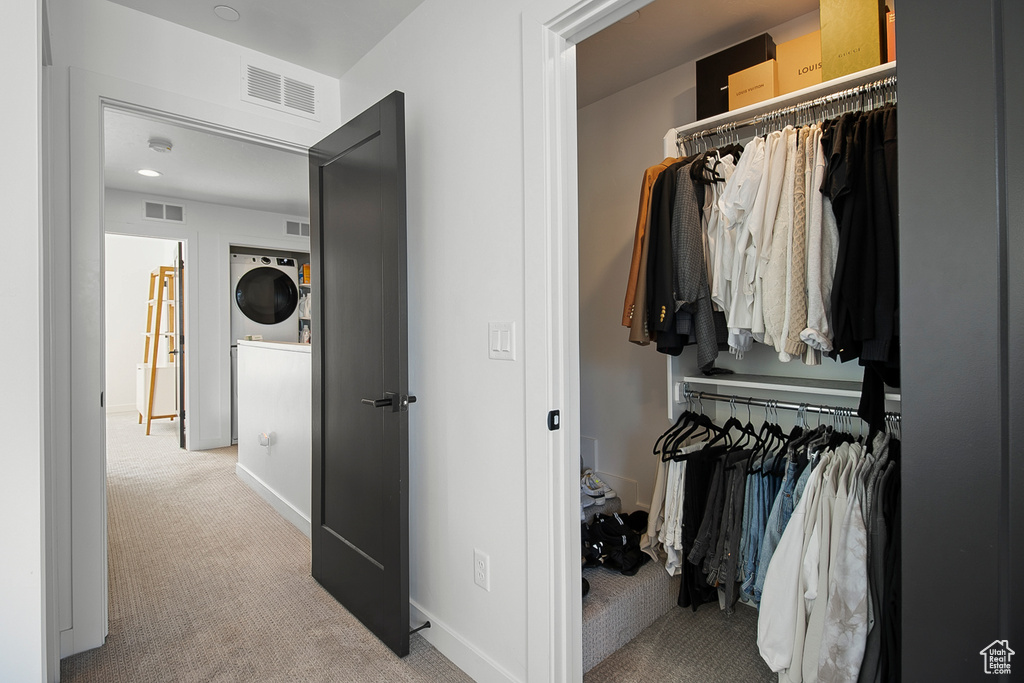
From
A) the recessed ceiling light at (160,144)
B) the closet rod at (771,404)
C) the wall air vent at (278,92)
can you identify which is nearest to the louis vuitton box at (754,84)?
the closet rod at (771,404)

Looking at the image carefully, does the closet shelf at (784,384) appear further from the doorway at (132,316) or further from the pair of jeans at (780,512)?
the doorway at (132,316)

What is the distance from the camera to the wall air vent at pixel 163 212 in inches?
186

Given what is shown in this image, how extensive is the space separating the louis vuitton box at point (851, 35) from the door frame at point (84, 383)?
8.05ft

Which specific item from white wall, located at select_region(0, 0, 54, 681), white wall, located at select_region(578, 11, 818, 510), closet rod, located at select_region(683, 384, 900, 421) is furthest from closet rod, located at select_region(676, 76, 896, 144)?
white wall, located at select_region(0, 0, 54, 681)

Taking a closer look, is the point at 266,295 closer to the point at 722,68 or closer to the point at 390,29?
the point at 390,29

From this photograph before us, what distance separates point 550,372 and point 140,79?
190 cm

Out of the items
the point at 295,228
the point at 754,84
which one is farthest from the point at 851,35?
the point at 295,228

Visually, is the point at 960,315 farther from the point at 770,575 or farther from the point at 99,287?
the point at 99,287

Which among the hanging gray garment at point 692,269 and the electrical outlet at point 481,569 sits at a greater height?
the hanging gray garment at point 692,269

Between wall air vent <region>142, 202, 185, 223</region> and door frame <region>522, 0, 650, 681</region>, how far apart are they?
183 inches

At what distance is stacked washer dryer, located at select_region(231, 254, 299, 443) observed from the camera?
218 inches

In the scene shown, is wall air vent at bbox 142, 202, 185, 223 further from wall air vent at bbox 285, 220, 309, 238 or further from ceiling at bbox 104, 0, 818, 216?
ceiling at bbox 104, 0, 818, 216

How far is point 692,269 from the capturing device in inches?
76.3

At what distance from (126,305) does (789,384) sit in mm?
8077
